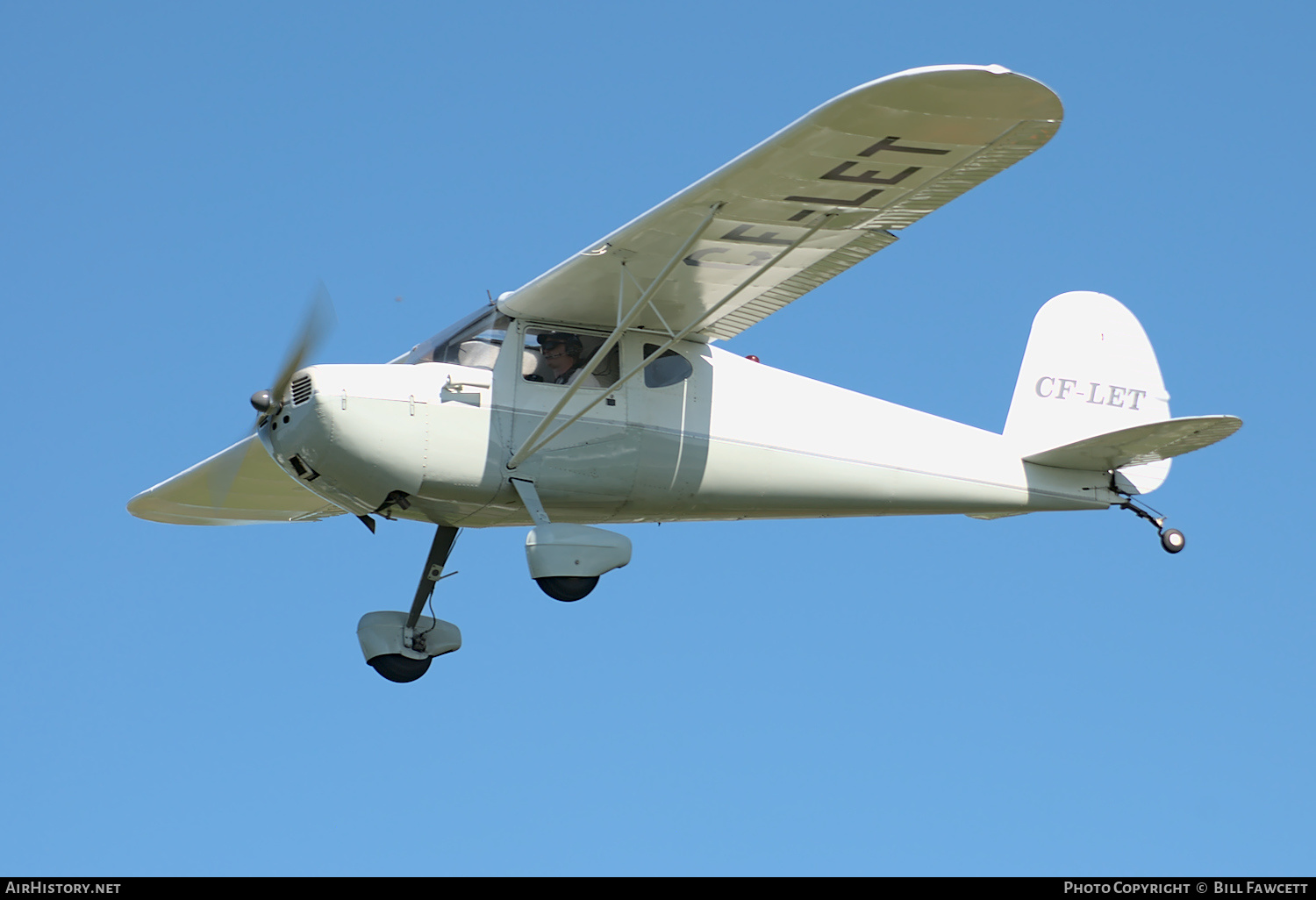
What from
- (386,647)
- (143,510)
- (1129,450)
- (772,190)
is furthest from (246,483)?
(1129,450)

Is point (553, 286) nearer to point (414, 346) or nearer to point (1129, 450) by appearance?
point (414, 346)

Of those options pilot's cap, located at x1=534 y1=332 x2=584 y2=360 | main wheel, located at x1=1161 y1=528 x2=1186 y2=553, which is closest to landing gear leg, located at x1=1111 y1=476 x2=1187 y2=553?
main wheel, located at x1=1161 y1=528 x2=1186 y2=553

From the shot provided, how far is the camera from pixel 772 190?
1062cm

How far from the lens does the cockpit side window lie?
11.8 metres

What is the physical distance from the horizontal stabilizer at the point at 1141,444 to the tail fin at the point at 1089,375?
0.47 m

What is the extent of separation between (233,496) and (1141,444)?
8.48m

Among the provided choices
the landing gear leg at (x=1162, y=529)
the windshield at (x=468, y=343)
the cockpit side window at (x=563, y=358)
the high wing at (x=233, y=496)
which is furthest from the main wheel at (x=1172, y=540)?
the high wing at (x=233, y=496)

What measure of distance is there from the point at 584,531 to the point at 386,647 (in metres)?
2.46

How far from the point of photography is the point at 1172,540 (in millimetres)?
13828

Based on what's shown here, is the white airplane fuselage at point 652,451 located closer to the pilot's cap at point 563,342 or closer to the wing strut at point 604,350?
the wing strut at point 604,350

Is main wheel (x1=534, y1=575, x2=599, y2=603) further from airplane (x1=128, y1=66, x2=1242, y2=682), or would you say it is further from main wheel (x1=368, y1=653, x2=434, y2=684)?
main wheel (x1=368, y1=653, x2=434, y2=684)

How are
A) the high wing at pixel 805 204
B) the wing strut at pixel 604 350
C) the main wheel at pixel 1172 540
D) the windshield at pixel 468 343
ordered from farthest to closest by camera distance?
the main wheel at pixel 1172 540
the windshield at pixel 468 343
the wing strut at pixel 604 350
the high wing at pixel 805 204

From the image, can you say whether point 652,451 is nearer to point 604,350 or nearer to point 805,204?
point 604,350

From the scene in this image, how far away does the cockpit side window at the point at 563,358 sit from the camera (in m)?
11.8
